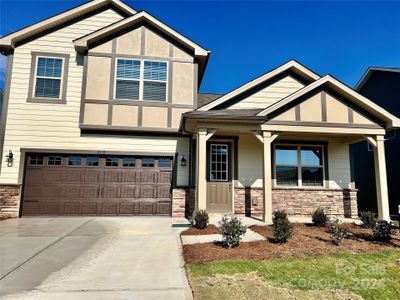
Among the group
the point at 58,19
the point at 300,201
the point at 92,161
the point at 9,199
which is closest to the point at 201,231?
the point at 300,201

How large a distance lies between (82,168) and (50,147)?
4.52 feet

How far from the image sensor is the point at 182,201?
35.3 feet

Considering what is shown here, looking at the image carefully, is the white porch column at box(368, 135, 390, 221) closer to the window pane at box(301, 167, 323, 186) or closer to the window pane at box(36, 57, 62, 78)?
the window pane at box(301, 167, 323, 186)

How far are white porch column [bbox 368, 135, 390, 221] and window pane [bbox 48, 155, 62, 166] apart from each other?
11148 millimetres

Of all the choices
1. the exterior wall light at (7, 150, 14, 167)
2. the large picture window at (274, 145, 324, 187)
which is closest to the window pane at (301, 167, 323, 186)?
the large picture window at (274, 145, 324, 187)

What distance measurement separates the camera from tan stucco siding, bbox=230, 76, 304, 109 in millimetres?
10946

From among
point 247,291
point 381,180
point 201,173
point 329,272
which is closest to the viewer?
point 247,291

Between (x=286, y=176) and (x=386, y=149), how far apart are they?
24.8 ft

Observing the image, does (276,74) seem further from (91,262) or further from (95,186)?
(91,262)

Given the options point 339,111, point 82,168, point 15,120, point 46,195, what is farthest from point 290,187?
point 15,120

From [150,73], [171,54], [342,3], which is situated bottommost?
[150,73]

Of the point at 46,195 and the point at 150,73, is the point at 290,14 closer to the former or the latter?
the point at 150,73

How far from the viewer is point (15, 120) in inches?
414

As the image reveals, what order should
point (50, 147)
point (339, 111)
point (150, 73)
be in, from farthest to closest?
point (150, 73) < point (50, 147) < point (339, 111)
